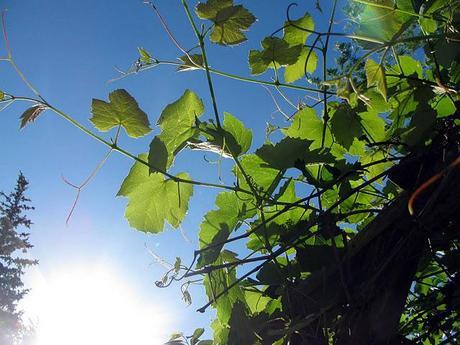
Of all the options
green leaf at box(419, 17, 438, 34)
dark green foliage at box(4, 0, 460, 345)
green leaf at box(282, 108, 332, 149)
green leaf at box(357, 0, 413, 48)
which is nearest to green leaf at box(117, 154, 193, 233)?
dark green foliage at box(4, 0, 460, 345)

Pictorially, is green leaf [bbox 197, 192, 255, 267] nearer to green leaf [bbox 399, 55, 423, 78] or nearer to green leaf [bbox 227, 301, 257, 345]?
green leaf [bbox 227, 301, 257, 345]

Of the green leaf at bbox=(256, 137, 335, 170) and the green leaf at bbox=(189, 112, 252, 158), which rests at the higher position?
the green leaf at bbox=(189, 112, 252, 158)

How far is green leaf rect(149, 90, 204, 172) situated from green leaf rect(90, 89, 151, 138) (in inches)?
2.0

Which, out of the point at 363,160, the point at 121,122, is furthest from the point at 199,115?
the point at 363,160

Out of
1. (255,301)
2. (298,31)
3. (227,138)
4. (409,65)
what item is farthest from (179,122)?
(409,65)

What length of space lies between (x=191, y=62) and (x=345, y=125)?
40 centimetres

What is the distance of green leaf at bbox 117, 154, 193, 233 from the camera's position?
0.90m

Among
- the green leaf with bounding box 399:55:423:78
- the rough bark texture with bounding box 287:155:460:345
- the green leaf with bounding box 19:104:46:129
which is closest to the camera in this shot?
the rough bark texture with bounding box 287:155:460:345

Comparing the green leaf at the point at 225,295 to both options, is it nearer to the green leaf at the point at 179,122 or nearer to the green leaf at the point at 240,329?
the green leaf at the point at 240,329

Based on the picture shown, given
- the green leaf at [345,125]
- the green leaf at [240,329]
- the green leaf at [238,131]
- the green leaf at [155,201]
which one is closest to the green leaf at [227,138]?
the green leaf at [238,131]

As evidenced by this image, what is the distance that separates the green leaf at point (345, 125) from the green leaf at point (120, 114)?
0.45 metres

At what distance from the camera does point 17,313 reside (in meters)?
25.6

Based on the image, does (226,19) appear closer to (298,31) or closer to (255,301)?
(298,31)

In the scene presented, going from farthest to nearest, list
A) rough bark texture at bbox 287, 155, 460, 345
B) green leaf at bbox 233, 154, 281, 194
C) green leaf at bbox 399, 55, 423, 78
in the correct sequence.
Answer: green leaf at bbox 399, 55, 423, 78, green leaf at bbox 233, 154, 281, 194, rough bark texture at bbox 287, 155, 460, 345
